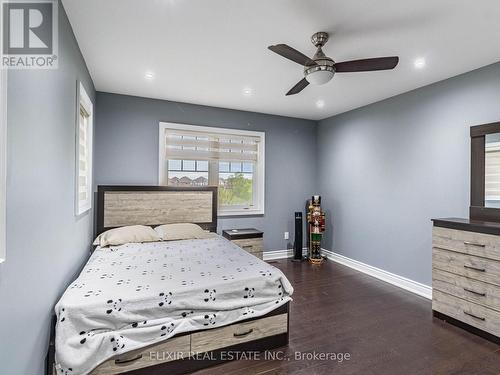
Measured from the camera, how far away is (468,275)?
2.41m

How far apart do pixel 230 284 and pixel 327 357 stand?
95 centimetres

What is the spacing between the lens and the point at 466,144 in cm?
287

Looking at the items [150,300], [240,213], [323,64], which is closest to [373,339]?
[150,300]

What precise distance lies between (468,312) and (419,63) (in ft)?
7.97

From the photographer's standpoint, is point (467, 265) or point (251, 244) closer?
point (467, 265)

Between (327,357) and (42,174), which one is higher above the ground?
(42,174)

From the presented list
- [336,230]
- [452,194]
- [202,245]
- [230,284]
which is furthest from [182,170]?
[452,194]

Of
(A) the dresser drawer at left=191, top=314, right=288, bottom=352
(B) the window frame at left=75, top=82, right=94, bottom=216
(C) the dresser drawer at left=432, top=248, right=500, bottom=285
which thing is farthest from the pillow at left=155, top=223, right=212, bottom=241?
(C) the dresser drawer at left=432, top=248, right=500, bottom=285

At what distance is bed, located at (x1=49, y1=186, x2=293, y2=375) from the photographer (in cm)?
156

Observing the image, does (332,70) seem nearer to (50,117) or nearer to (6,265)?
(50,117)

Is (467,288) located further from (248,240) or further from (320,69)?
(248,240)

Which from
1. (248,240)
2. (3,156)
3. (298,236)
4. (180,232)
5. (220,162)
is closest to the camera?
(3,156)

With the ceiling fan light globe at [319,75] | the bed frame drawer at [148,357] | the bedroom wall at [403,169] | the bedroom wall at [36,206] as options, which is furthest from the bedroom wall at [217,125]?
the bed frame drawer at [148,357]

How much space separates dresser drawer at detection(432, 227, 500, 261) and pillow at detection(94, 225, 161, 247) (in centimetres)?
315
